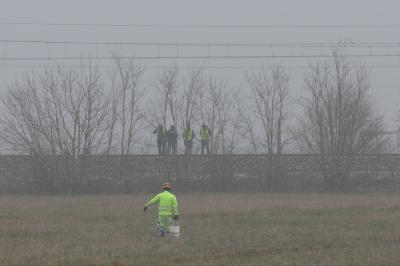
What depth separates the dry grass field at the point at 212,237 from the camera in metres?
14.7

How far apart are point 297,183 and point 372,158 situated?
16.2 ft

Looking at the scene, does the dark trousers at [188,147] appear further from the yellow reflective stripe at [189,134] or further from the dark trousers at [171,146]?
the dark trousers at [171,146]

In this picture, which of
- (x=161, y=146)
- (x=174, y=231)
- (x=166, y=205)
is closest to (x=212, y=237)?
(x=174, y=231)

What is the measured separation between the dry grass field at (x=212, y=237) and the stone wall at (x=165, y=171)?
17735 millimetres

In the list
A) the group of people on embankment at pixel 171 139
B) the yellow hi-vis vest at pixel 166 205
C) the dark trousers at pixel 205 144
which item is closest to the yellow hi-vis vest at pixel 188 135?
the group of people on embankment at pixel 171 139

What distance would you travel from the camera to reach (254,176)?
47.6 metres

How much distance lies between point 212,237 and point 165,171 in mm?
28094

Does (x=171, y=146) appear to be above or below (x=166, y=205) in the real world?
above

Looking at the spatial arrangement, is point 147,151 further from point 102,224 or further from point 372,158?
point 102,224

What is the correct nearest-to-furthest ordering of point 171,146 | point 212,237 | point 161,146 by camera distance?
1. point 212,237
2. point 161,146
3. point 171,146

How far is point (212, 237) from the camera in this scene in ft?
61.3

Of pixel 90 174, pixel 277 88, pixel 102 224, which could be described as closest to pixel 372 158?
pixel 277 88

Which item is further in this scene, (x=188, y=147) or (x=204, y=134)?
(x=204, y=134)

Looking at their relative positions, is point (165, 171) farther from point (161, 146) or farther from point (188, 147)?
point (188, 147)
